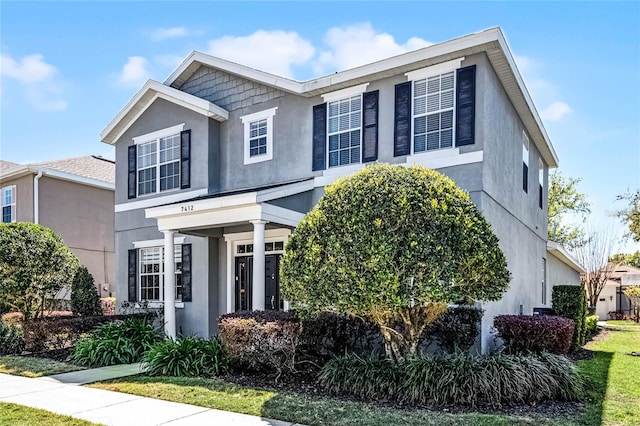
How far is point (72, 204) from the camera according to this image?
72.4ft

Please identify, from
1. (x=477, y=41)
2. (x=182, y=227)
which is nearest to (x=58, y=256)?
→ (x=182, y=227)

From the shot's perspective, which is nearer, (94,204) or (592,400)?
(592,400)

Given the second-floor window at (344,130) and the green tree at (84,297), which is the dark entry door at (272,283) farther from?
the green tree at (84,297)

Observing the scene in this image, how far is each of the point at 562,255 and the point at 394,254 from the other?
14.6 meters

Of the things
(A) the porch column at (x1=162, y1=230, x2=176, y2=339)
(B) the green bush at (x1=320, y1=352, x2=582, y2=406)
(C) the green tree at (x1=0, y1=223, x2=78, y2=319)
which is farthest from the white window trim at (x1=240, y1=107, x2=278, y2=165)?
(B) the green bush at (x1=320, y1=352, x2=582, y2=406)

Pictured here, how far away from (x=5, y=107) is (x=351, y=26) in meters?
13.7

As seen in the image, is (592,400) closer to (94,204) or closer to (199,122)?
(199,122)

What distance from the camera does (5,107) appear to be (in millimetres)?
18500

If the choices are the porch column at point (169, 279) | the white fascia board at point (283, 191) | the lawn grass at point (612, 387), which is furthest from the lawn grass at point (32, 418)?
the lawn grass at point (612, 387)

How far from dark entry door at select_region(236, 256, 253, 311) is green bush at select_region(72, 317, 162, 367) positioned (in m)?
2.20

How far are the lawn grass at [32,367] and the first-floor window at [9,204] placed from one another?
11939 mm

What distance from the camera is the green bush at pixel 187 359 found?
9.27 m

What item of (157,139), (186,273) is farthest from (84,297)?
(157,139)

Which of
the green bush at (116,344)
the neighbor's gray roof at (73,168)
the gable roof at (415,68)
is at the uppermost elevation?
the gable roof at (415,68)
